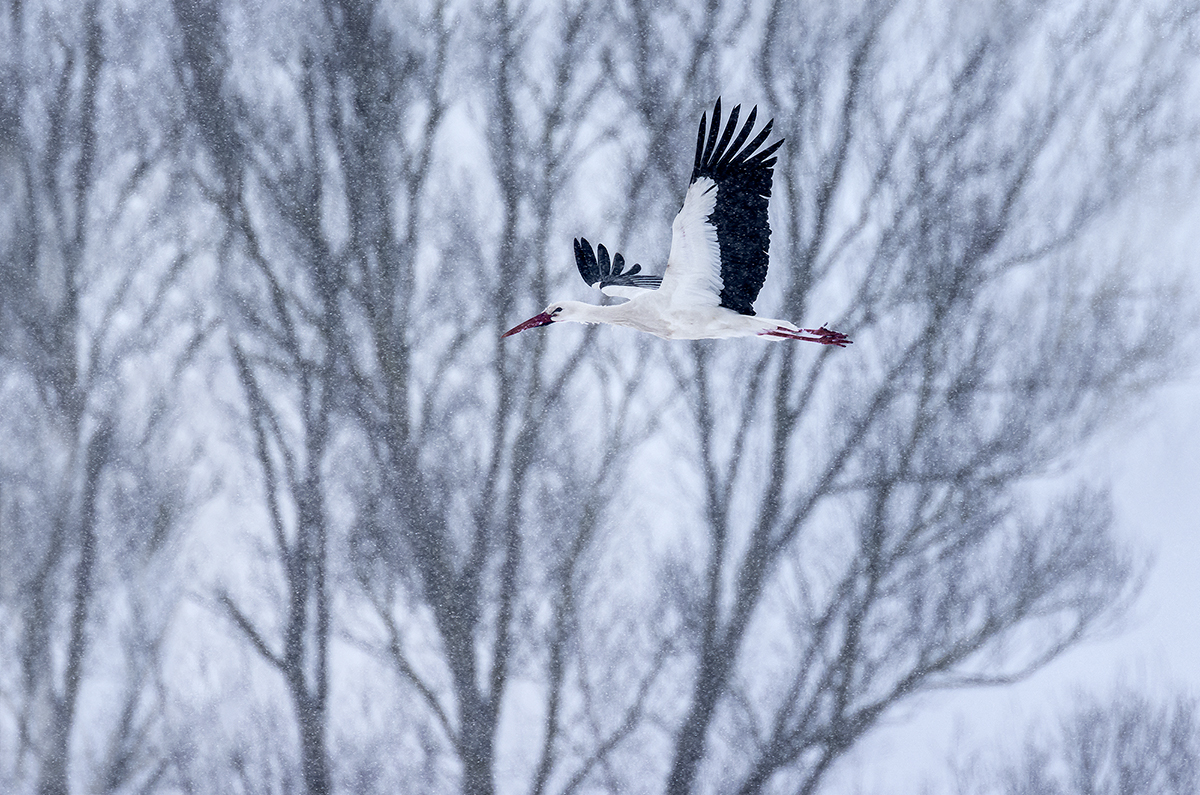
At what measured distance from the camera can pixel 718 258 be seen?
8.54 ft

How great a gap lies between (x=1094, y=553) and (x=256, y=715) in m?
3.35

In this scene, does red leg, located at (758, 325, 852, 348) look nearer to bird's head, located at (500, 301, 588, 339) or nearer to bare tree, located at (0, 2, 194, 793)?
bird's head, located at (500, 301, 588, 339)

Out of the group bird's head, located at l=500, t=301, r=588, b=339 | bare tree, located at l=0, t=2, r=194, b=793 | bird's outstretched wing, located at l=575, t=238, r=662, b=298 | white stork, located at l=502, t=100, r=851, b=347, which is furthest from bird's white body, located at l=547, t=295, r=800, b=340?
bare tree, located at l=0, t=2, r=194, b=793

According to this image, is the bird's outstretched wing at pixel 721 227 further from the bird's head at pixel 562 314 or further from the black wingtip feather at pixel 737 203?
the bird's head at pixel 562 314

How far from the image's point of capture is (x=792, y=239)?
16.2 feet

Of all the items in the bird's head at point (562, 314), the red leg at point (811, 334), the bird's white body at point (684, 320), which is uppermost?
the bird's head at point (562, 314)

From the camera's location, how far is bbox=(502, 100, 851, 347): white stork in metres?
2.55

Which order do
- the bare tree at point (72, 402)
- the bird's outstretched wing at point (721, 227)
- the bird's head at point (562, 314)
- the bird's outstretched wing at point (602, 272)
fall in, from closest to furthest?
the bird's outstretched wing at point (721, 227) → the bird's head at point (562, 314) → the bird's outstretched wing at point (602, 272) → the bare tree at point (72, 402)

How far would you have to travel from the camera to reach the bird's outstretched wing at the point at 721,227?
2549 mm

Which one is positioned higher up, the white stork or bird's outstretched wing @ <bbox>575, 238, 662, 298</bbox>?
bird's outstretched wing @ <bbox>575, 238, 662, 298</bbox>

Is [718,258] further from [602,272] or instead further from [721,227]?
[602,272]

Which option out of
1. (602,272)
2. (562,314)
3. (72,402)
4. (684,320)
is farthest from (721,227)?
(72,402)

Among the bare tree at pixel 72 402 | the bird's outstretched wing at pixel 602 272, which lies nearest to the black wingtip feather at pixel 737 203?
the bird's outstretched wing at pixel 602 272

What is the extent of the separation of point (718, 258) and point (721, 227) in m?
0.07
